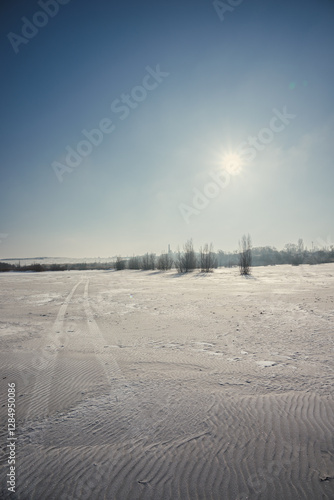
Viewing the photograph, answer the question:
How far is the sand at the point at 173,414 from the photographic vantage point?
1558 mm

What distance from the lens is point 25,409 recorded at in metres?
2.30

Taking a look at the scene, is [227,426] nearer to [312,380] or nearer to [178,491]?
[178,491]

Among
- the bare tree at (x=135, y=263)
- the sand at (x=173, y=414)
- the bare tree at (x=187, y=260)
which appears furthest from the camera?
the bare tree at (x=135, y=263)

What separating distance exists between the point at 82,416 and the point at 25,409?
0.64 metres

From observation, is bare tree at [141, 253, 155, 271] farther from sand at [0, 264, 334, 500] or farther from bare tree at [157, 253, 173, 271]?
sand at [0, 264, 334, 500]

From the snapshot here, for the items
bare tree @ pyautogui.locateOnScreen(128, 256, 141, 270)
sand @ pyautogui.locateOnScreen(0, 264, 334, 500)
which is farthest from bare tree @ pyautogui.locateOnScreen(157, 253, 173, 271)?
sand @ pyautogui.locateOnScreen(0, 264, 334, 500)

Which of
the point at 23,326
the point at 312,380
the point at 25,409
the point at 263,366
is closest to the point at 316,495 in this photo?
the point at 312,380

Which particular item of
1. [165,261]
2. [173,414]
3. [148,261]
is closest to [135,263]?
[148,261]

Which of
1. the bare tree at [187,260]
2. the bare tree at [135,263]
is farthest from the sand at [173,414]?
the bare tree at [135,263]

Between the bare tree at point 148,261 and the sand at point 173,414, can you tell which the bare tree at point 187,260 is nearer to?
the bare tree at point 148,261

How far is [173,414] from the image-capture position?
2.20 meters

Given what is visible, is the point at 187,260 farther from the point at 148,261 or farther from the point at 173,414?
the point at 173,414

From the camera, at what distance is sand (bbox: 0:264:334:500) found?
1.56m

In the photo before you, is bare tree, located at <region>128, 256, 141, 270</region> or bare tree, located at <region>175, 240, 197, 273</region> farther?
bare tree, located at <region>128, 256, 141, 270</region>
